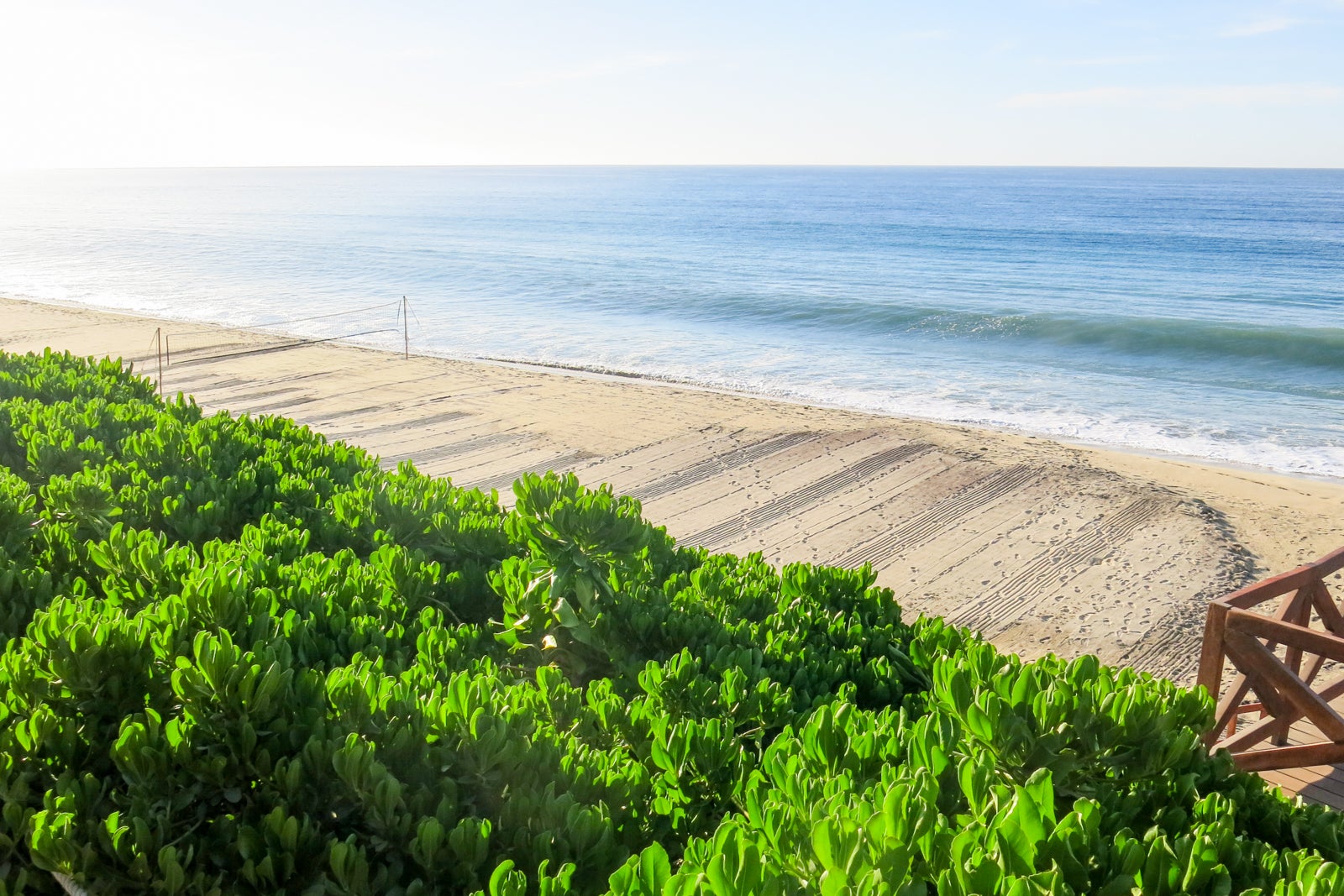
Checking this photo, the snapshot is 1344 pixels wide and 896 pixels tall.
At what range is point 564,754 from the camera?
7.73 ft

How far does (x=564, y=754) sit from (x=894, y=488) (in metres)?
9.61

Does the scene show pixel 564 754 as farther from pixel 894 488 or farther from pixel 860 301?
pixel 860 301

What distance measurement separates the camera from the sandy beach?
866cm

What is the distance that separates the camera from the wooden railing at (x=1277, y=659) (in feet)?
14.0

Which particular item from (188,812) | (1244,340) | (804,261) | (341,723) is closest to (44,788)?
(188,812)

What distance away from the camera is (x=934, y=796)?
178 cm

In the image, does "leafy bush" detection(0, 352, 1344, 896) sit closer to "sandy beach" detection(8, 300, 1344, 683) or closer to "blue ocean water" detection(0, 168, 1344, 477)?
"sandy beach" detection(8, 300, 1344, 683)

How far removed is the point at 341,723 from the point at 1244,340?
91.2ft

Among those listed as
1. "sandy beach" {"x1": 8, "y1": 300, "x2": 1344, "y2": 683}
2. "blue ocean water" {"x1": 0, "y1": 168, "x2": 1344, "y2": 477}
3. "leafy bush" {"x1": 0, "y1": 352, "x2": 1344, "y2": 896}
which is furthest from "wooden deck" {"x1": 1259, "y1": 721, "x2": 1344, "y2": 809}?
"blue ocean water" {"x1": 0, "y1": 168, "x2": 1344, "y2": 477}

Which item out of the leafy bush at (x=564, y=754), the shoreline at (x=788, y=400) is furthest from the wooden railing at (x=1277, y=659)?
the shoreline at (x=788, y=400)

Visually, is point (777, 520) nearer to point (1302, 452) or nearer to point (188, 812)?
point (188, 812)

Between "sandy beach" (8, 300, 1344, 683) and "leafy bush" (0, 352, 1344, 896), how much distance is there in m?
5.49

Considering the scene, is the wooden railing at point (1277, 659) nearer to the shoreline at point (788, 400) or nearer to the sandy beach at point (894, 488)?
the sandy beach at point (894, 488)

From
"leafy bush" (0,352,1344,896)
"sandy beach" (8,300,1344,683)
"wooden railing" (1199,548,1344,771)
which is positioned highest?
"leafy bush" (0,352,1344,896)
